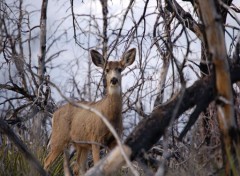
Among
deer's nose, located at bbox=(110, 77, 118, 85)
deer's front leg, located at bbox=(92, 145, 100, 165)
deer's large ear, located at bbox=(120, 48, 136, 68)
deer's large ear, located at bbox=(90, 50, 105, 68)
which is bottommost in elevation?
deer's front leg, located at bbox=(92, 145, 100, 165)

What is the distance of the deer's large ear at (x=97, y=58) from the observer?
449 inches

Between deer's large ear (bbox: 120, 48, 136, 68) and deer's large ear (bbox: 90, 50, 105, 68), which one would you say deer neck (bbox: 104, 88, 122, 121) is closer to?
deer's large ear (bbox: 120, 48, 136, 68)

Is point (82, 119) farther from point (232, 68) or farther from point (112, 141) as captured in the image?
point (232, 68)

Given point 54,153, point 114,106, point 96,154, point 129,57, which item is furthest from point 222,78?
point 54,153

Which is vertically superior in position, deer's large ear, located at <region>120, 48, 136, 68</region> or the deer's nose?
deer's large ear, located at <region>120, 48, 136, 68</region>

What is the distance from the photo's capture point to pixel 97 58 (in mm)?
11570

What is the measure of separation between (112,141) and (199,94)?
5.58 meters

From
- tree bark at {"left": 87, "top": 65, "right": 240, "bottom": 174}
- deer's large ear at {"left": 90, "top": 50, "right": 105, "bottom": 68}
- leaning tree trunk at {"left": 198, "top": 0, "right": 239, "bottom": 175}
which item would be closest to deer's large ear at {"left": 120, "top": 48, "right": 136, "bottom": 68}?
deer's large ear at {"left": 90, "top": 50, "right": 105, "bottom": 68}

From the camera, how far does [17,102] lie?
1323cm

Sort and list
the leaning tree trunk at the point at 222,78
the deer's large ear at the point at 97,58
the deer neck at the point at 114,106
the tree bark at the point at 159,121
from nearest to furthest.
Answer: the leaning tree trunk at the point at 222,78 < the tree bark at the point at 159,121 < the deer neck at the point at 114,106 < the deer's large ear at the point at 97,58

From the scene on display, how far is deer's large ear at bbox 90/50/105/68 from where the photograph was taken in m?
11.4

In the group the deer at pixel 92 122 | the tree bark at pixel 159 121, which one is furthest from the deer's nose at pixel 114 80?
the tree bark at pixel 159 121

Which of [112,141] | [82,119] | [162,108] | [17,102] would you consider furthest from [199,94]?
[17,102]

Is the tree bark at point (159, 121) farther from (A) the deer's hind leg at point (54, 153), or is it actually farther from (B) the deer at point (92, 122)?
(A) the deer's hind leg at point (54, 153)
